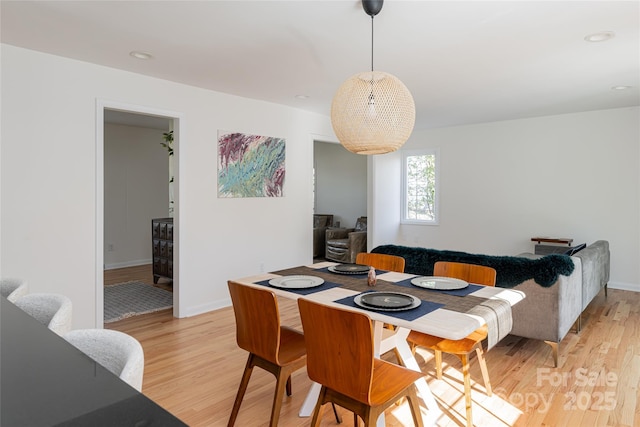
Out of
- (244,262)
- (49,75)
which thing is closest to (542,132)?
(244,262)

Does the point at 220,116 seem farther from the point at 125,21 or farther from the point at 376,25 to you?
the point at 376,25

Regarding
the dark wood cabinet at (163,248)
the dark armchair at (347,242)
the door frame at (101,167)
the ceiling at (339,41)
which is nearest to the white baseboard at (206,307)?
the door frame at (101,167)

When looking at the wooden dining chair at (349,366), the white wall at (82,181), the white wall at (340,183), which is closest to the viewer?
the wooden dining chair at (349,366)

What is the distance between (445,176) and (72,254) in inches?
223

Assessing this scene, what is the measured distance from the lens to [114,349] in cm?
96

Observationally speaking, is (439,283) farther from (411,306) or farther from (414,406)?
(414,406)

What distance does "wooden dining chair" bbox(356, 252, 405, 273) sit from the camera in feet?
9.55

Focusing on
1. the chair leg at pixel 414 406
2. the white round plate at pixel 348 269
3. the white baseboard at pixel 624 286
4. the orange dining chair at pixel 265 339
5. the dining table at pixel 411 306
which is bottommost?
the white baseboard at pixel 624 286

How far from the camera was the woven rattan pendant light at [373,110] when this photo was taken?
2172 mm

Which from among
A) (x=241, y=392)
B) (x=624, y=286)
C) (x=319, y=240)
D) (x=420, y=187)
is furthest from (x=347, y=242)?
(x=241, y=392)

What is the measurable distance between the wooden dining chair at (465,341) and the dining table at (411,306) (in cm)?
13

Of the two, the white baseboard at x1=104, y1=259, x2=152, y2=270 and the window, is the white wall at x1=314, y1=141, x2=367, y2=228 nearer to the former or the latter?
the window

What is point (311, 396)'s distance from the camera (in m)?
2.24

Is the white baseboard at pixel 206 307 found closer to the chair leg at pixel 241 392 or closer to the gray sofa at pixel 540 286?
the chair leg at pixel 241 392
